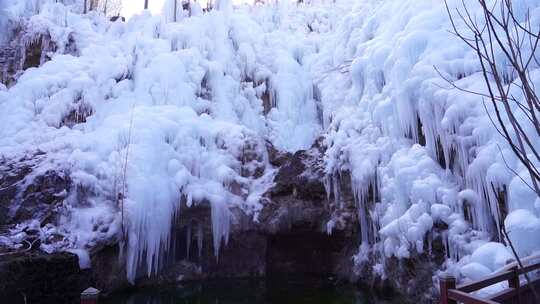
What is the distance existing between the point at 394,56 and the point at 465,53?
1291 millimetres

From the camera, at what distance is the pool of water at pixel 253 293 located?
22.3ft

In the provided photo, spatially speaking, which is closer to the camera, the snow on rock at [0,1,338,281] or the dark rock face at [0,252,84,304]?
the dark rock face at [0,252,84,304]

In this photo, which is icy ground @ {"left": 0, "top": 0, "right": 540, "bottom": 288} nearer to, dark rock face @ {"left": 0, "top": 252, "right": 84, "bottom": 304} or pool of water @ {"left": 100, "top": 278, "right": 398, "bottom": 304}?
dark rock face @ {"left": 0, "top": 252, "right": 84, "bottom": 304}

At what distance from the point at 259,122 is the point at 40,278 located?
5.66 metres

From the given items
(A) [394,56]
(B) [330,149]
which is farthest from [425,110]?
(B) [330,149]

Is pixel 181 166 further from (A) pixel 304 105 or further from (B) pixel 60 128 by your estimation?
(A) pixel 304 105

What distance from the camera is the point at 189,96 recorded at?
31.6ft

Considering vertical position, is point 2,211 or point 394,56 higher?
point 394,56

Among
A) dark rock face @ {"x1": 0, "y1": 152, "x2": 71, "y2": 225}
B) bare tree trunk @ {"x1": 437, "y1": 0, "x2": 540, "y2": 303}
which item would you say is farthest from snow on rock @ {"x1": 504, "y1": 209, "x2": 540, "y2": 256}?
dark rock face @ {"x1": 0, "y1": 152, "x2": 71, "y2": 225}

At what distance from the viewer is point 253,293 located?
7453 millimetres

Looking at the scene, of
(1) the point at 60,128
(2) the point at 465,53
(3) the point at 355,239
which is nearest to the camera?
(2) the point at 465,53

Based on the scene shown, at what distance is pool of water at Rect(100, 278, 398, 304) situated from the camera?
6.80 metres

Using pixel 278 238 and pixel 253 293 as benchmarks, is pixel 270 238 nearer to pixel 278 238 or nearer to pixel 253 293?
pixel 278 238

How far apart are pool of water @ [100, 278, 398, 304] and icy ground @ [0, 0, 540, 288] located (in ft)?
1.74
